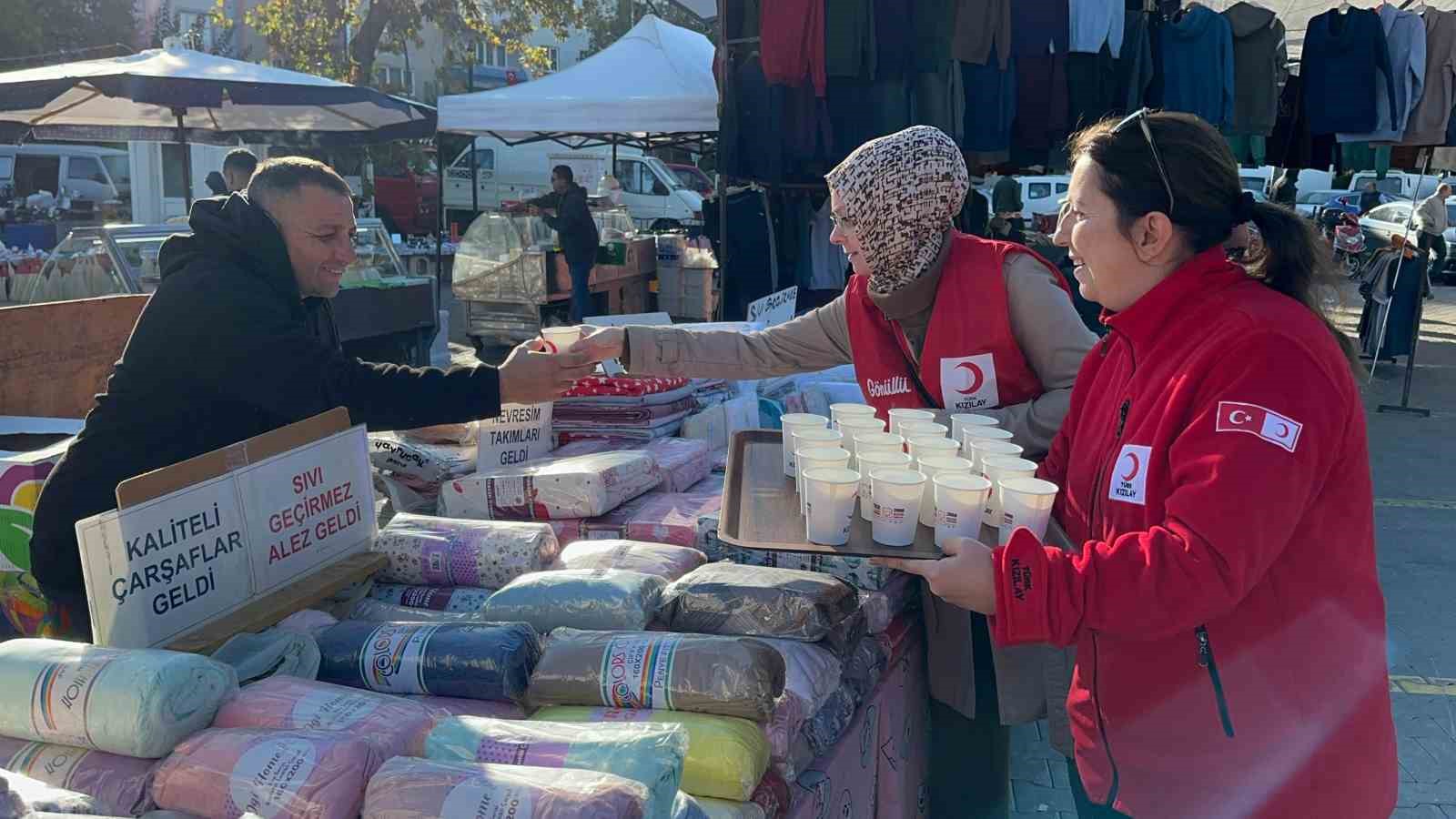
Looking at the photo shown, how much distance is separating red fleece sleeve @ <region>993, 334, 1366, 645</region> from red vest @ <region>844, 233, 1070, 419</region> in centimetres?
98

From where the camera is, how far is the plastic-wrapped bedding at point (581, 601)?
7.61ft

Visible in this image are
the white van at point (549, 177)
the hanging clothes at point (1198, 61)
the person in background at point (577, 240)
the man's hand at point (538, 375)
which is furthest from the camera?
the white van at point (549, 177)

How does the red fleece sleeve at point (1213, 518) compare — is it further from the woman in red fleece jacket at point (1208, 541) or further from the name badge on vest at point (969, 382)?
the name badge on vest at point (969, 382)

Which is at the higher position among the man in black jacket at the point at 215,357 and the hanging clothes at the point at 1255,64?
the hanging clothes at the point at 1255,64

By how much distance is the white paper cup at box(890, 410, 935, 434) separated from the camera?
2.43 m

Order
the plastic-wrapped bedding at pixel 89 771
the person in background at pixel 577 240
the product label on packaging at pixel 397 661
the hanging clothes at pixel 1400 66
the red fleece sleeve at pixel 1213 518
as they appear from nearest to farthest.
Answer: the red fleece sleeve at pixel 1213 518
the plastic-wrapped bedding at pixel 89 771
the product label on packaging at pixel 397 661
the hanging clothes at pixel 1400 66
the person in background at pixel 577 240

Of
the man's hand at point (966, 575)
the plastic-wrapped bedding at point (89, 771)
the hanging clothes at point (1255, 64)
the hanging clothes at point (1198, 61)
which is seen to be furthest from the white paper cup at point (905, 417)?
the hanging clothes at point (1255, 64)

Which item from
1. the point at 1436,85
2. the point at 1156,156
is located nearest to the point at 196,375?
the point at 1156,156

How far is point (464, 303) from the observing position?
1220 centimetres

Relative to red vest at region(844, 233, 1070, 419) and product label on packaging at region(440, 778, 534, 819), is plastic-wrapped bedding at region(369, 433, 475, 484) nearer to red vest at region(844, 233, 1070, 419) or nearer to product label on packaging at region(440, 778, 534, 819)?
red vest at region(844, 233, 1070, 419)

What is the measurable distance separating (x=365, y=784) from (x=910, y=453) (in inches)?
46.9

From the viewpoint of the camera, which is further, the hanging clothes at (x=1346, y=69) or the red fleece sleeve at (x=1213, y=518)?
the hanging clothes at (x=1346, y=69)

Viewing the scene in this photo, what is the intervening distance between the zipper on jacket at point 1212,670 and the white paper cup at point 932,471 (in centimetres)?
56

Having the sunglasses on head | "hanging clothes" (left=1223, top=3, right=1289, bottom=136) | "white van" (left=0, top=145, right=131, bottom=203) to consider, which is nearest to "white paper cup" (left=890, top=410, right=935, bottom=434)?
the sunglasses on head
